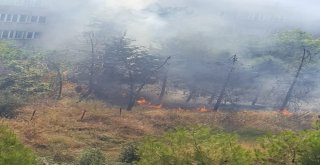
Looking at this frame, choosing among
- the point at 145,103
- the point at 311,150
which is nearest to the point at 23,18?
the point at 145,103

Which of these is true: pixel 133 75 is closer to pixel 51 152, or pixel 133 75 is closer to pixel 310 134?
pixel 51 152

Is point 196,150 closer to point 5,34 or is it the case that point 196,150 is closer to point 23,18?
point 5,34

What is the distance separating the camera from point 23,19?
6084 centimetres

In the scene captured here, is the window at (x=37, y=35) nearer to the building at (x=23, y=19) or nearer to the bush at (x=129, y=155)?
the building at (x=23, y=19)

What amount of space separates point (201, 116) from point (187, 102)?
268 inches

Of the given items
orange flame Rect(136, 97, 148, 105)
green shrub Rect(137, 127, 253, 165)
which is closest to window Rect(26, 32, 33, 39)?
orange flame Rect(136, 97, 148, 105)

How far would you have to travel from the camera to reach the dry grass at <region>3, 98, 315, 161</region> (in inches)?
1233

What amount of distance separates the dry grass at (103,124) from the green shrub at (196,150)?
11.5 metres

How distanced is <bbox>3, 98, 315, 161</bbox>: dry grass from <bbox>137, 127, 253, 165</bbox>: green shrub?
11.5 meters

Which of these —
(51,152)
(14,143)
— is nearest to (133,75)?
(51,152)

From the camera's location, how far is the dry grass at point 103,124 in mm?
31328

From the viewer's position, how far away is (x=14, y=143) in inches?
684

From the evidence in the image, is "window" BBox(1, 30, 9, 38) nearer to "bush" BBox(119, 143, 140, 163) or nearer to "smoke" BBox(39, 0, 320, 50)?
"smoke" BBox(39, 0, 320, 50)

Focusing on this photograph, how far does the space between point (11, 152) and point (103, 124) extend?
19.6 meters
